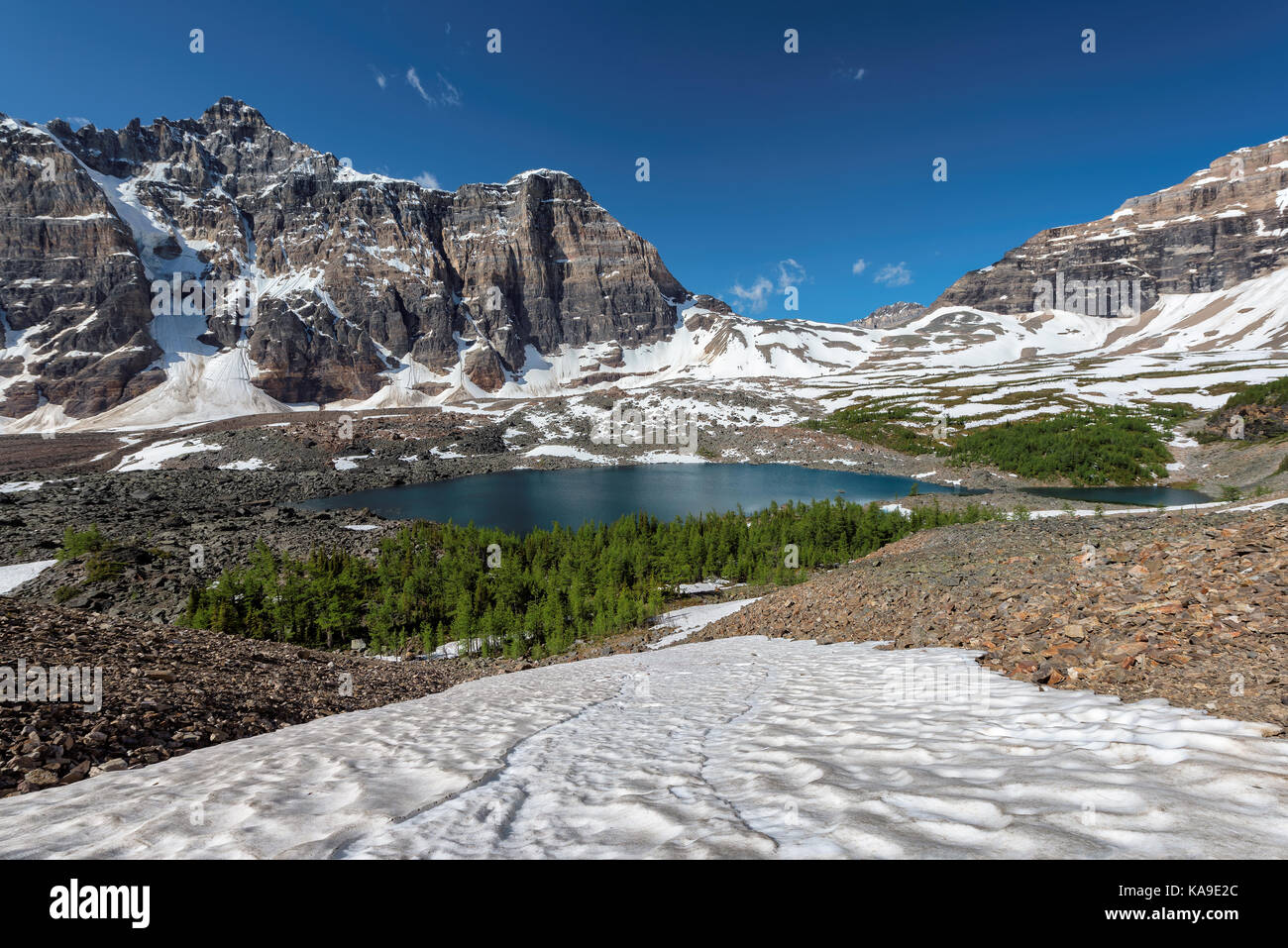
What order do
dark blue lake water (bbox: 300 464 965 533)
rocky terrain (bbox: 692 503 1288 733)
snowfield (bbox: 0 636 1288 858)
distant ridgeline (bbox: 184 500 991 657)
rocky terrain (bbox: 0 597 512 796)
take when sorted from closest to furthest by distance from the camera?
snowfield (bbox: 0 636 1288 858), rocky terrain (bbox: 692 503 1288 733), rocky terrain (bbox: 0 597 512 796), distant ridgeline (bbox: 184 500 991 657), dark blue lake water (bbox: 300 464 965 533)

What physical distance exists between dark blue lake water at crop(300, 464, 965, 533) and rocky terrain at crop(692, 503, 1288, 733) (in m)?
36.6

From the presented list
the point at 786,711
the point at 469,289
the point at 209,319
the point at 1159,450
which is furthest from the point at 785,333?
the point at 786,711

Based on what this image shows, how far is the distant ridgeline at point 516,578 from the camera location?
22.4 metres

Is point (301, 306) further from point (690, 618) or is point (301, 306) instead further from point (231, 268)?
point (690, 618)

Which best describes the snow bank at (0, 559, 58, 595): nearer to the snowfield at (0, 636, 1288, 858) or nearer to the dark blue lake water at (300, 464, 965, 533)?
the dark blue lake water at (300, 464, 965, 533)

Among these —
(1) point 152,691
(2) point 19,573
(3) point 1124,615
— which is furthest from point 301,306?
(3) point 1124,615

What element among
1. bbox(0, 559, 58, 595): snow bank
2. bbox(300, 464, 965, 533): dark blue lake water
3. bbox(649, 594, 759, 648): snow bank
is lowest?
bbox(649, 594, 759, 648): snow bank

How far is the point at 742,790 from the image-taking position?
3.46 metres

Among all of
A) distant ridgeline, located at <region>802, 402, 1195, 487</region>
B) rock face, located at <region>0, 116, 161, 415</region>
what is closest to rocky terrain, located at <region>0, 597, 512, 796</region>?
distant ridgeline, located at <region>802, 402, 1195, 487</region>

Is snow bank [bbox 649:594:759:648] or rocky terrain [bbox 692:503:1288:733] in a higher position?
rocky terrain [bbox 692:503:1288:733]

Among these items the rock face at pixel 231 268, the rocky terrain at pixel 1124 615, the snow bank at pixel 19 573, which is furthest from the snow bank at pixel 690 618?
the rock face at pixel 231 268

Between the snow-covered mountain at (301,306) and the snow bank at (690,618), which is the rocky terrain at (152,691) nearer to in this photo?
the snow bank at (690,618)

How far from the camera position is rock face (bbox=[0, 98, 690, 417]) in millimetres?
133750

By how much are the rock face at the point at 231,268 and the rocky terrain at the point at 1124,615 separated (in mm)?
177232
